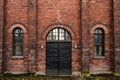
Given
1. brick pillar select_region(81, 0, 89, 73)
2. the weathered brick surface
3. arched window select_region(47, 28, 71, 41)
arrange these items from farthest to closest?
arched window select_region(47, 28, 71, 41) < the weathered brick surface < brick pillar select_region(81, 0, 89, 73)

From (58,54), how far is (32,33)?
2711mm

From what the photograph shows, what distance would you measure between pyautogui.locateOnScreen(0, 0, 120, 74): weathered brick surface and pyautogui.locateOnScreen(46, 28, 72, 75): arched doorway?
1.20 ft

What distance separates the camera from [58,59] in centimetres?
2106

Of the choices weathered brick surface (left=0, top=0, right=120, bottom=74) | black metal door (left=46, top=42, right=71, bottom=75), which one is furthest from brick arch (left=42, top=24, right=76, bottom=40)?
black metal door (left=46, top=42, right=71, bottom=75)

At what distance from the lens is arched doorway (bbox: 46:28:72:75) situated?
21.0m

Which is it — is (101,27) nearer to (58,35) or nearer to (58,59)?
(58,35)

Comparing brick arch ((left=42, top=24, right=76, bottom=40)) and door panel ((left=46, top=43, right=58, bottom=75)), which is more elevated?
brick arch ((left=42, top=24, right=76, bottom=40))

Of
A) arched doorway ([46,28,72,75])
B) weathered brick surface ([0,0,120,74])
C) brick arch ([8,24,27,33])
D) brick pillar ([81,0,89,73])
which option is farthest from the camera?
arched doorway ([46,28,72,75])

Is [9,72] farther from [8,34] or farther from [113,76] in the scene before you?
[113,76]

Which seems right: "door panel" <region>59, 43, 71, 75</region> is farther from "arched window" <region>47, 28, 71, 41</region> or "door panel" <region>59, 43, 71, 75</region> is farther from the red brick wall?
the red brick wall

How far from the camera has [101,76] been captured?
2053cm

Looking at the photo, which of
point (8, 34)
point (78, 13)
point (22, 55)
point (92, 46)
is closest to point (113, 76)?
point (92, 46)

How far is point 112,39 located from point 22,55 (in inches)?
291

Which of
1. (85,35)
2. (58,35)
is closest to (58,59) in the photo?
(58,35)
